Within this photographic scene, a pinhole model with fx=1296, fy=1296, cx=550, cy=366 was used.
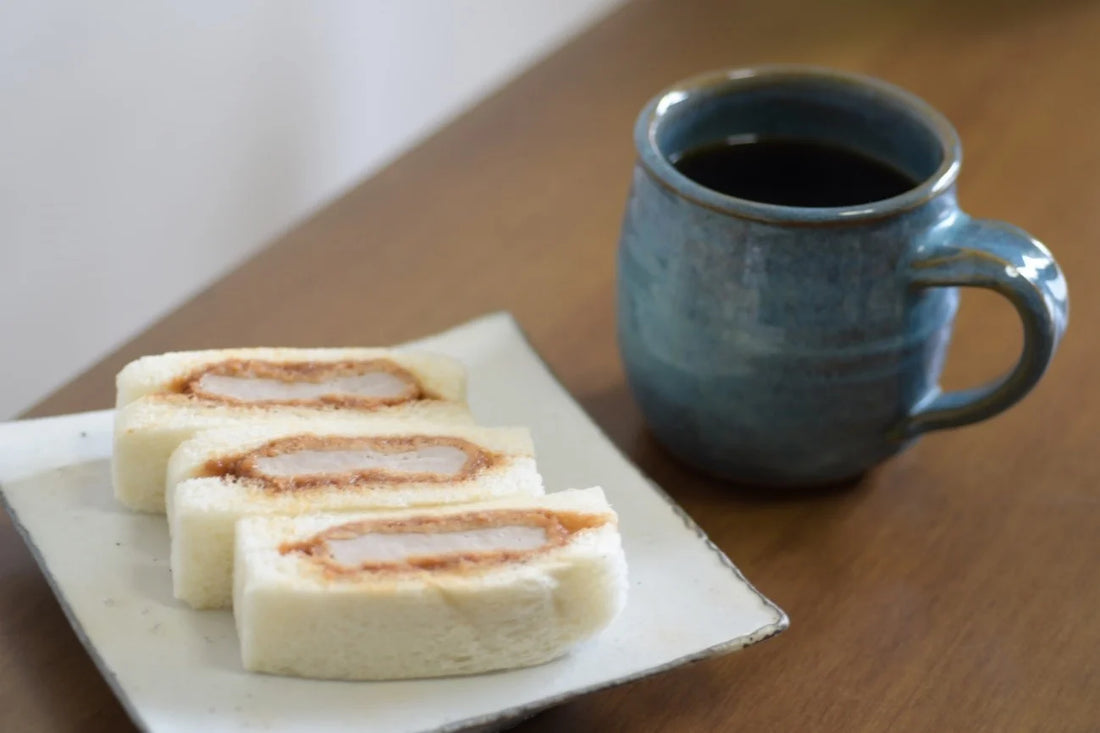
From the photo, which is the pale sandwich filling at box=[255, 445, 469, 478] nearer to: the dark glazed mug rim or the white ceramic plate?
the white ceramic plate

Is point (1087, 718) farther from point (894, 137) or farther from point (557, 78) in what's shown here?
point (557, 78)

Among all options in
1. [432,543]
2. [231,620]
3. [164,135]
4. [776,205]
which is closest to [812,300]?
[776,205]

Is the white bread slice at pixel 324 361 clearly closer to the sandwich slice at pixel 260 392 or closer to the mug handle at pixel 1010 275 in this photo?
the sandwich slice at pixel 260 392

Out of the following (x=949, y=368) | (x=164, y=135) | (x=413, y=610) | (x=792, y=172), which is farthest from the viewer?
(x=164, y=135)

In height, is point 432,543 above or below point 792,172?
below

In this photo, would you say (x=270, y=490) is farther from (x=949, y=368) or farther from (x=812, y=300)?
(x=949, y=368)
